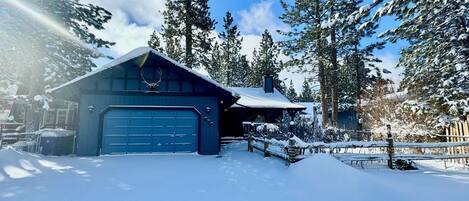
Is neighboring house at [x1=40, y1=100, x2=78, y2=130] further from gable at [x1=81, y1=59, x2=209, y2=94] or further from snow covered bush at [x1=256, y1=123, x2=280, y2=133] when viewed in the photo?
snow covered bush at [x1=256, y1=123, x2=280, y2=133]

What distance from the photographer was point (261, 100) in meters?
23.2

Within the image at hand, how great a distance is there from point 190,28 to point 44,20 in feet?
41.2

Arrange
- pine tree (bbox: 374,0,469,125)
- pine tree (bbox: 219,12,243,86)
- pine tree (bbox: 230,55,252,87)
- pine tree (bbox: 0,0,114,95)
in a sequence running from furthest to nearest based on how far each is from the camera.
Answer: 1. pine tree (bbox: 230,55,252,87)
2. pine tree (bbox: 219,12,243,86)
3. pine tree (bbox: 0,0,114,95)
4. pine tree (bbox: 374,0,469,125)

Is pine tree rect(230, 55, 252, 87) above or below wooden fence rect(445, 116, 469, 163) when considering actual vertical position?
above


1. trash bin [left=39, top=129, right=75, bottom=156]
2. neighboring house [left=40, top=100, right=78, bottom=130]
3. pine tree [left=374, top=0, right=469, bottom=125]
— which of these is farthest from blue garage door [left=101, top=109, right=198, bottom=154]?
neighboring house [left=40, top=100, right=78, bottom=130]

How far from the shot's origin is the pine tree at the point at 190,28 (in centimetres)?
2541

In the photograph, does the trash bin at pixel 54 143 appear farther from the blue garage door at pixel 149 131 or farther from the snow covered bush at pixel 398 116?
the snow covered bush at pixel 398 116

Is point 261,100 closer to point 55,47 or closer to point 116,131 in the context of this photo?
point 116,131

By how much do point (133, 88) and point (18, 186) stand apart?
6.80m

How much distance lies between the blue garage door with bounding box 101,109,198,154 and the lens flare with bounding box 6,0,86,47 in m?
6.00

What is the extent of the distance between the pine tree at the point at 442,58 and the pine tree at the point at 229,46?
29.4 metres

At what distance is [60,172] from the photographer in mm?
8359

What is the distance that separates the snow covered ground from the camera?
5.92 meters

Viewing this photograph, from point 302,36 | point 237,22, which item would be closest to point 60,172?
point 302,36
